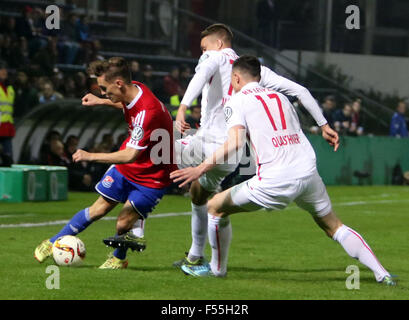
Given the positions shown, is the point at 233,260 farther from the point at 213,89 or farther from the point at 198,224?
the point at 213,89

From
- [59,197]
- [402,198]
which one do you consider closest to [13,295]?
[59,197]

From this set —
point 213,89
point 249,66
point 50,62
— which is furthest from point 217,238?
point 50,62

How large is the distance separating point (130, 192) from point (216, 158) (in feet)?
4.97

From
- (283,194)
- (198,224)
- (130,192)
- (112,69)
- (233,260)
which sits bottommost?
(233,260)

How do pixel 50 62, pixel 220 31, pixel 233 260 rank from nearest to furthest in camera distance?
pixel 220 31, pixel 233 260, pixel 50 62

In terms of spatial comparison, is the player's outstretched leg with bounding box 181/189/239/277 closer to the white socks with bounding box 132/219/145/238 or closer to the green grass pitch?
the green grass pitch

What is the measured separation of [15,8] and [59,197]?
39.7 feet

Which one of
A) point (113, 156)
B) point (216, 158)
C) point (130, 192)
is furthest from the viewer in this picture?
point (130, 192)

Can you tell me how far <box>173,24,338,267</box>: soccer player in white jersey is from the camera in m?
9.56

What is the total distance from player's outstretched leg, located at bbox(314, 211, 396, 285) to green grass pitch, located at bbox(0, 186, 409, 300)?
11 cm

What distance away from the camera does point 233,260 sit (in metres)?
10.5

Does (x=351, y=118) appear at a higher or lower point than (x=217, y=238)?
lower

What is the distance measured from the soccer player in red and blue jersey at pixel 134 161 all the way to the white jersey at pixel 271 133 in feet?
3.00

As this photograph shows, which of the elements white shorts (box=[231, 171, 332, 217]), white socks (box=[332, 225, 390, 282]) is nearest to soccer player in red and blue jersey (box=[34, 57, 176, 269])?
white shorts (box=[231, 171, 332, 217])
